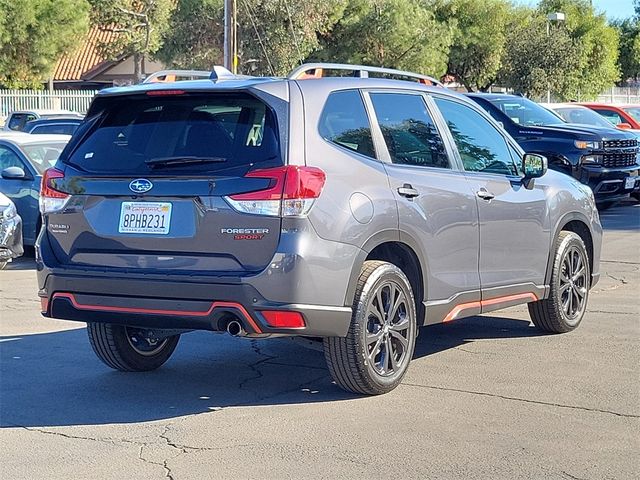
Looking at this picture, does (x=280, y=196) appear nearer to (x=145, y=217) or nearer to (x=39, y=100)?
(x=145, y=217)

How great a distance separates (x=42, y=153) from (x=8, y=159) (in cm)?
46

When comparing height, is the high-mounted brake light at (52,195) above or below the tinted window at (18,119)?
below

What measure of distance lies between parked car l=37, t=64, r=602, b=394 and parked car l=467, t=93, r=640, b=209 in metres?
10.4

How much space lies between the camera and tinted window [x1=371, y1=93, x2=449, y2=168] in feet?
22.6

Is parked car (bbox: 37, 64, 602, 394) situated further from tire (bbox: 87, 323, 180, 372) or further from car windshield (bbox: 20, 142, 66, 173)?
car windshield (bbox: 20, 142, 66, 173)

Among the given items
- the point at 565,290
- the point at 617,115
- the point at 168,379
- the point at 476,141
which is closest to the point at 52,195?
the point at 168,379

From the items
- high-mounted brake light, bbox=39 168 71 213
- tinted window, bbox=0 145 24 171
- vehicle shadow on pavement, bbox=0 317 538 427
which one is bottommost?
vehicle shadow on pavement, bbox=0 317 538 427

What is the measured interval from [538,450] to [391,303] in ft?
4.72

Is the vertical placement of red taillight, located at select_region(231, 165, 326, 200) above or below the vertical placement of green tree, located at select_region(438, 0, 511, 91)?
below

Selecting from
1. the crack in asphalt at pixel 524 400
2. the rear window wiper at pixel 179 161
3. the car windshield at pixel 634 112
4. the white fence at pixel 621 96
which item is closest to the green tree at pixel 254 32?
the car windshield at pixel 634 112

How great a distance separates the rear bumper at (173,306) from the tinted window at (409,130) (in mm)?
1321

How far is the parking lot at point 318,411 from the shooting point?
5359 millimetres

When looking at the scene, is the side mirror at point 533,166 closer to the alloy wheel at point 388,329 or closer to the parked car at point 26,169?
the alloy wheel at point 388,329

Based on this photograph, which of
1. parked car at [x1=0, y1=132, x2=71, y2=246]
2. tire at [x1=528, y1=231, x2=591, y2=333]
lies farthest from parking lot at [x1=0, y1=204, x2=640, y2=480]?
parked car at [x1=0, y1=132, x2=71, y2=246]
